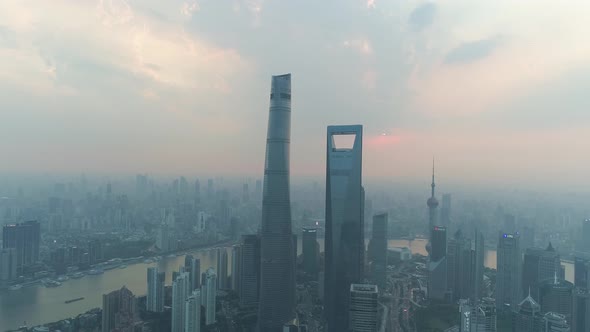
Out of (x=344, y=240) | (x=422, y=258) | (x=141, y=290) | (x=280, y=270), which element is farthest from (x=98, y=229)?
(x=422, y=258)

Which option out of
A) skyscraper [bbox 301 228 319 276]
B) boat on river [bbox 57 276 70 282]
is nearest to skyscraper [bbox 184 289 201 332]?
skyscraper [bbox 301 228 319 276]

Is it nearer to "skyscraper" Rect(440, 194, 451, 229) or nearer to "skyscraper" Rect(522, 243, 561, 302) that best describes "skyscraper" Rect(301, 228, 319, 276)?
"skyscraper" Rect(440, 194, 451, 229)

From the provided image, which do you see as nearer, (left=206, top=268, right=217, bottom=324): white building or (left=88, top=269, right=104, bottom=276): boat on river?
(left=206, top=268, right=217, bottom=324): white building

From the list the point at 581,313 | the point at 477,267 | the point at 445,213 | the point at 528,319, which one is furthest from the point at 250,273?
the point at 445,213

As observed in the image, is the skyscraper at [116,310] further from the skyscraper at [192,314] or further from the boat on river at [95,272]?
the boat on river at [95,272]

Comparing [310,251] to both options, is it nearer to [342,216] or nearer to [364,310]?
[342,216]

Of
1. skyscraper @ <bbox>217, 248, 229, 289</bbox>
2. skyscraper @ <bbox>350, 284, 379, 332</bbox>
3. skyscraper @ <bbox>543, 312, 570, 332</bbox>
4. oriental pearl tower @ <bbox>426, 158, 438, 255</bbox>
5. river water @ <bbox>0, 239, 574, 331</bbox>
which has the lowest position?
river water @ <bbox>0, 239, 574, 331</bbox>

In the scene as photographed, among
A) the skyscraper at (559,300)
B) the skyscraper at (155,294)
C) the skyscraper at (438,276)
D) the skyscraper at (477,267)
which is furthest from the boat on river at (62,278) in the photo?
the skyscraper at (559,300)
